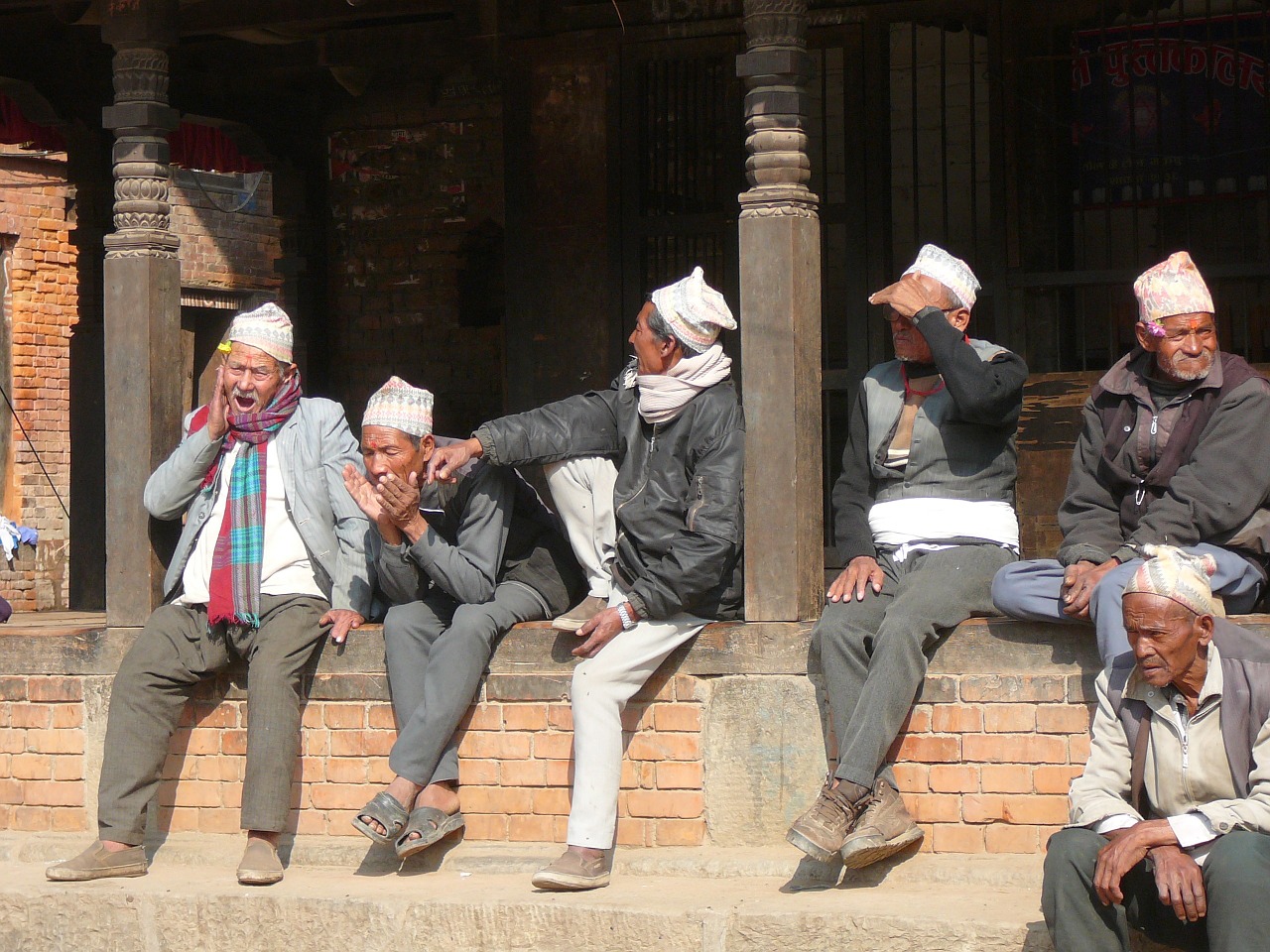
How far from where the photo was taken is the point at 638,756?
5562 millimetres

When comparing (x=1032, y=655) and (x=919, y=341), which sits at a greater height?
(x=919, y=341)

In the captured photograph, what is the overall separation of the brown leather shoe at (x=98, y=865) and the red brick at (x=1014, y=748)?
271 centimetres

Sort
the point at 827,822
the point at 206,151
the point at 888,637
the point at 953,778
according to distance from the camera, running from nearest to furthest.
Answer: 1. the point at 827,822
2. the point at 888,637
3. the point at 953,778
4. the point at 206,151

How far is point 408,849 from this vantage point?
5289 mm

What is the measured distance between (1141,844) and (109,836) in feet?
10.8

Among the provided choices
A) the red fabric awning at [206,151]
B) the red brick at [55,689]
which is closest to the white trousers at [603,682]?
the red brick at [55,689]

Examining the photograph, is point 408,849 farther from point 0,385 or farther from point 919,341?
point 0,385

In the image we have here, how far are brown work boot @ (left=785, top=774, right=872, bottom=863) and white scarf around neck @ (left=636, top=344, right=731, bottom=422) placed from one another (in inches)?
50.4

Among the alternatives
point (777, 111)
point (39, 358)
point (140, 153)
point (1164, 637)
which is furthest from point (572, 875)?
point (39, 358)

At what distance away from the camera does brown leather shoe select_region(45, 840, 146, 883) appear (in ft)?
18.4

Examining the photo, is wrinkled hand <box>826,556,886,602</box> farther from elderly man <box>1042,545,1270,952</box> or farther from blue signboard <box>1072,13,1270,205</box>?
blue signboard <box>1072,13,1270,205</box>

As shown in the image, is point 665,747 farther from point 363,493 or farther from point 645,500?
point 363,493

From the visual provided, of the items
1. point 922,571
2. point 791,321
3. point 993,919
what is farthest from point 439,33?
point 993,919

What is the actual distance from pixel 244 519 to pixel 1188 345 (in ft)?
9.91
